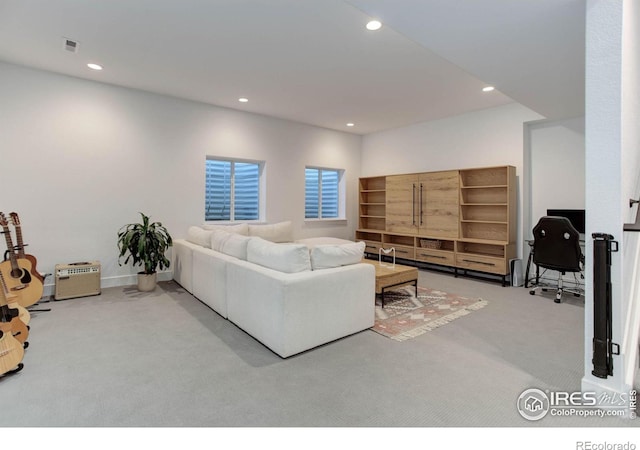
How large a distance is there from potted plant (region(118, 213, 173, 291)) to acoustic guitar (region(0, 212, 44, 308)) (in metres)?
1.11

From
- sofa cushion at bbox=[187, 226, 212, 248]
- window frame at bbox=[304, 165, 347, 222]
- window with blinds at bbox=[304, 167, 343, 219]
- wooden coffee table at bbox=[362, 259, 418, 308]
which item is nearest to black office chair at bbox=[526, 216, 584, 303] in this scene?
wooden coffee table at bbox=[362, 259, 418, 308]

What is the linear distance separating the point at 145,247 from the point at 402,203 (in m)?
4.51

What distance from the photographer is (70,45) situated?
11.1ft

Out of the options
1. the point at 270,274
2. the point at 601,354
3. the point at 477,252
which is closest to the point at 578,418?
the point at 601,354

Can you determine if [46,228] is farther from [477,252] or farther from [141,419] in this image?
[477,252]

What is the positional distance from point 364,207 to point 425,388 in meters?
5.70

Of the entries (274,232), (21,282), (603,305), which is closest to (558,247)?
(603,305)

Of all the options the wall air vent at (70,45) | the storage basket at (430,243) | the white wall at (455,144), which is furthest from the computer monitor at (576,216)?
the wall air vent at (70,45)

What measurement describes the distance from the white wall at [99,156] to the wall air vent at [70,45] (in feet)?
3.15

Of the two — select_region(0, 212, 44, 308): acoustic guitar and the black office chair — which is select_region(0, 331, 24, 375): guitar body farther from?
the black office chair

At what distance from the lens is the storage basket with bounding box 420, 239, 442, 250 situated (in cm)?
585

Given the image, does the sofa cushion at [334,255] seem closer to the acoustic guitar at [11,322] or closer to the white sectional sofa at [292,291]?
the white sectional sofa at [292,291]

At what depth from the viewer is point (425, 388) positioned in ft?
6.86

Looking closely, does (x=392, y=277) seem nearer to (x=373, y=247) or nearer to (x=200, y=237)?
(x=200, y=237)
